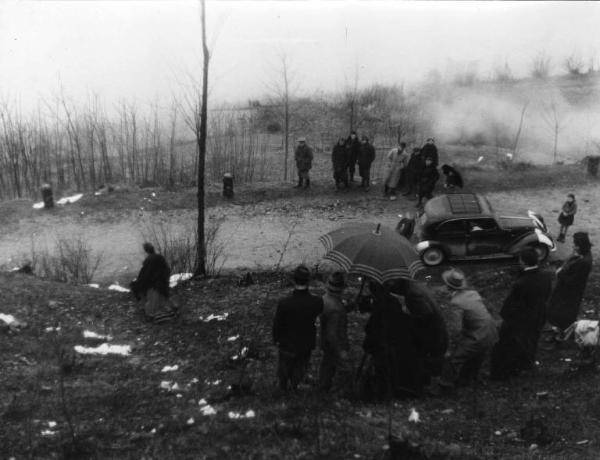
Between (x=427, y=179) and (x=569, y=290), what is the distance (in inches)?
278

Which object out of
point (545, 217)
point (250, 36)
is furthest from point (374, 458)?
point (250, 36)

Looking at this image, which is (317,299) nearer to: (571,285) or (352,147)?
(571,285)

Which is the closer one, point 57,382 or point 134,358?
point 57,382

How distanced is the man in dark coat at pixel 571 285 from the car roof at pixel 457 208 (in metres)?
3.66

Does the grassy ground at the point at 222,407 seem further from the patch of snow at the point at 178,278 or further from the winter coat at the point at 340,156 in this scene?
the winter coat at the point at 340,156

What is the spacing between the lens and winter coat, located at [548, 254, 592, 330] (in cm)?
680

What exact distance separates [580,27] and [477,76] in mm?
6359

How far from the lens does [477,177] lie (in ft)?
53.5

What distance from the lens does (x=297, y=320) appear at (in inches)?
225

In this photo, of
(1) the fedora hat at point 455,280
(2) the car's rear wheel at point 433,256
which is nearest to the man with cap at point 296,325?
(1) the fedora hat at point 455,280

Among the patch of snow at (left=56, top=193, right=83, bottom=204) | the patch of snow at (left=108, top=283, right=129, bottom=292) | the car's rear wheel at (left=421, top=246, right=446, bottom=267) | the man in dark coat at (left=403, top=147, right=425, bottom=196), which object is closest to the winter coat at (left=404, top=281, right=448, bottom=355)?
the car's rear wheel at (left=421, top=246, right=446, bottom=267)

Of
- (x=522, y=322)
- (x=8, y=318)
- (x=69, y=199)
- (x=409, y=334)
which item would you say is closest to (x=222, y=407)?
(x=409, y=334)

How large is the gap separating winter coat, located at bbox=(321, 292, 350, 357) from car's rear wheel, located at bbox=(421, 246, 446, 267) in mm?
5128

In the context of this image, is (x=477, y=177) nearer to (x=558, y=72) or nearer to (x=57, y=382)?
(x=57, y=382)
